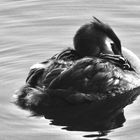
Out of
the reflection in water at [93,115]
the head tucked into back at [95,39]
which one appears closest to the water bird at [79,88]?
the reflection in water at [93,115]

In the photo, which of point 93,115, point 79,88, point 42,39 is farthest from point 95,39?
point 42,39

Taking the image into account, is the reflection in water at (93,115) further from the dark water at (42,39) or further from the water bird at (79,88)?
the dark water at (42,39)

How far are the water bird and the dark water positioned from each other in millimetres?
256

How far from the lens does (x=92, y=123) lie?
9.10 metres

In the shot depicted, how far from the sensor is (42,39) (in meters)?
12.3

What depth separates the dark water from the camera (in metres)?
8.66

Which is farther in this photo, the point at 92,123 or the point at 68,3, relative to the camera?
the point at 68,3

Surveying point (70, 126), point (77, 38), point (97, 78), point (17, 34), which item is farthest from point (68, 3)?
point (70, 126)

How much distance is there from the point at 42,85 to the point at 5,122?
0.92m

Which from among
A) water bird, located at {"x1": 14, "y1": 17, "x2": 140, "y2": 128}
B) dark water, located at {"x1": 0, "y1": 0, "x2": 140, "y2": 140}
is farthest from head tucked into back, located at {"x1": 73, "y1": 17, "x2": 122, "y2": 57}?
dark water, located at {"x1": 0, "y1": 0, "x2": 140, "y2": 140}

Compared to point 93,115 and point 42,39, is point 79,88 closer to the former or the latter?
point 93,115

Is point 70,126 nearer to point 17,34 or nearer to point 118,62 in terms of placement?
point 118,62

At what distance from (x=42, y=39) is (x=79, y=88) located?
9.90ft

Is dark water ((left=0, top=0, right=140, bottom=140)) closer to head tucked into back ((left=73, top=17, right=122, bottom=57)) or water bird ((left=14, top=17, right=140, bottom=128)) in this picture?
water bird ((left=14, top=17, right=140, bottom=128))
